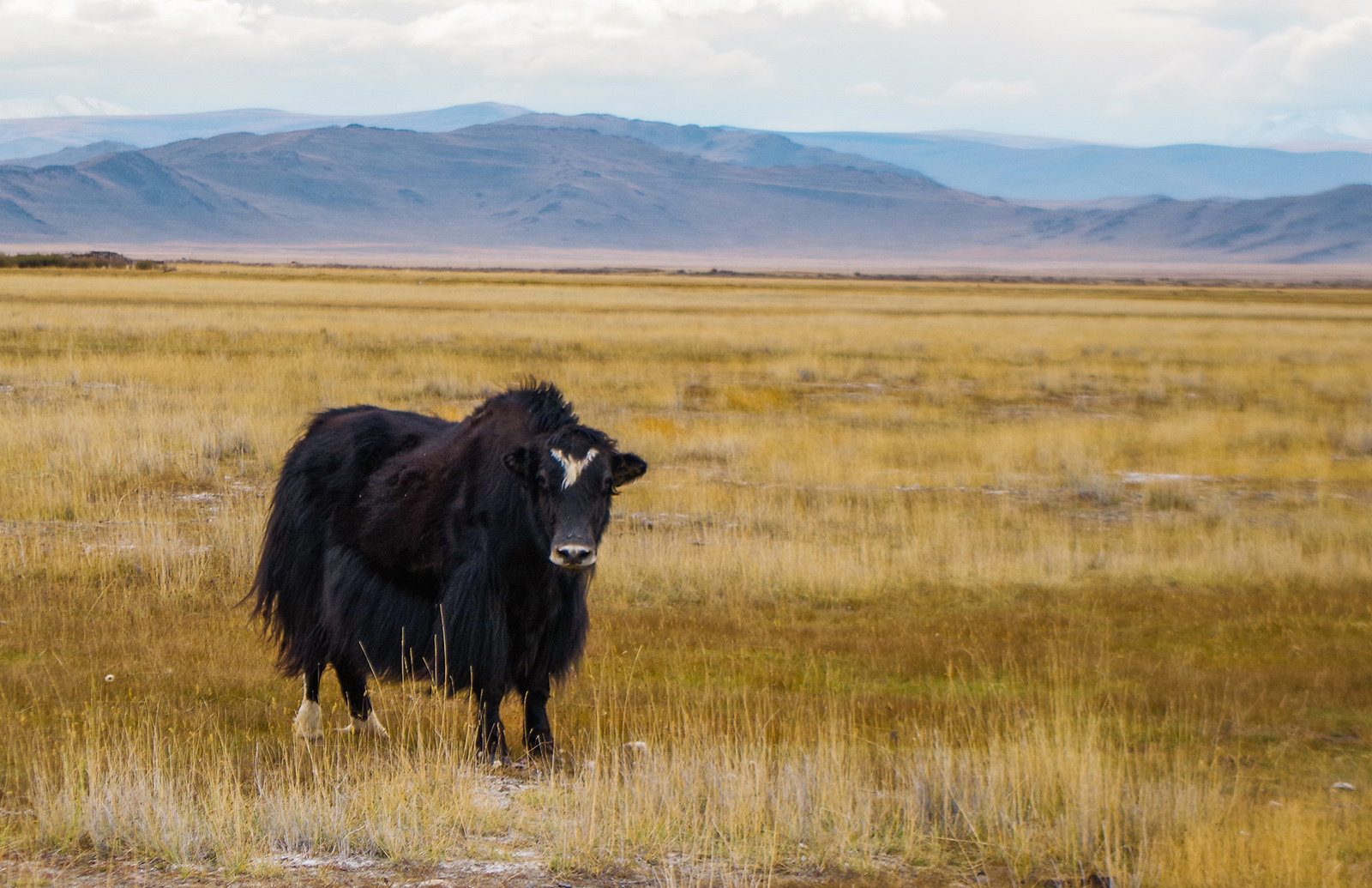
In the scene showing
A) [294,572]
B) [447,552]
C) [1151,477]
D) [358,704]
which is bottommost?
[1151,477]

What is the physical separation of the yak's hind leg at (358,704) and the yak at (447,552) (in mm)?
12

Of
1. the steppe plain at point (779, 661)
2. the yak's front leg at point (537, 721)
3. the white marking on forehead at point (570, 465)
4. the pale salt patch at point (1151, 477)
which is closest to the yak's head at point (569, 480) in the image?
the white marking on forehead at point (570, 465)

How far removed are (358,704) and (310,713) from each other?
286 mm

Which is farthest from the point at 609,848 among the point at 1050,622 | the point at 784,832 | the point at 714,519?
the point at 714,519

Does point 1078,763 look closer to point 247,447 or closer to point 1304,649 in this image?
point 1304,649

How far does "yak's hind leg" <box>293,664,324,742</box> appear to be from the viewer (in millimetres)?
7230

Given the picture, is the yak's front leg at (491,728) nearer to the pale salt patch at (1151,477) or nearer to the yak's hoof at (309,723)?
the yak's hoof at (309,723)

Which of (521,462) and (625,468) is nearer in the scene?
(521,462)

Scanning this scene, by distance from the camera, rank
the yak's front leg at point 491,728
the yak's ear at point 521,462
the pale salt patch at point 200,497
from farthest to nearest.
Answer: the pale salt patch at point 200,497
the yak's front leg at point 491,728
the yak's ear at point 521,462

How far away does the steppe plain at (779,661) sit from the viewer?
18.0 feet

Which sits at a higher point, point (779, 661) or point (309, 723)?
point (309, 723)

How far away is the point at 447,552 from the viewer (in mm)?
6855

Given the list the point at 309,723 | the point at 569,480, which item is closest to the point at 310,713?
the point at 309,723

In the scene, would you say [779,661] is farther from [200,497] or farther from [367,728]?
[200,497]
